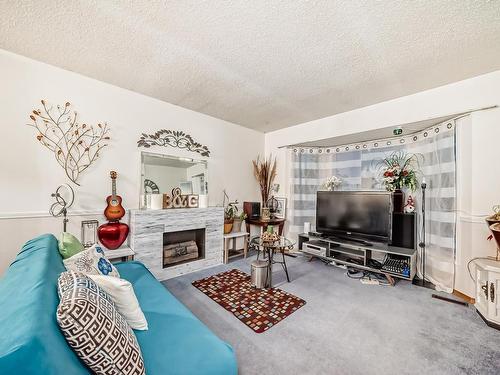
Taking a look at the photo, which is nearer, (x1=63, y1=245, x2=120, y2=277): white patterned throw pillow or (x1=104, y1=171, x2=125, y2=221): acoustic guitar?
(x1=63, y1=245, x2=120, y2=277): white patterned throw pillow

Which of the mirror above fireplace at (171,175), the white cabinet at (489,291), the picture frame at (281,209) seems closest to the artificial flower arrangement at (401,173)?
the white cabinet at (489,291)

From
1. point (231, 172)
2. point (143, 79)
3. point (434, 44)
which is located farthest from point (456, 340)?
point (143, 79)

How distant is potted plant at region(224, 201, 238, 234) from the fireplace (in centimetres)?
45

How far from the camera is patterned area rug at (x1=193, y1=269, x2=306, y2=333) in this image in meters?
2.02

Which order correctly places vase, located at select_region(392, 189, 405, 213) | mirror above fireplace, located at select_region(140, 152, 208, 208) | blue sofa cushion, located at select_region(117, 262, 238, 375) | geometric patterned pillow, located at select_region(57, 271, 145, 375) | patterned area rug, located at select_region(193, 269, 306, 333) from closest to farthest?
geometric patterned pillow, located at select_region(57, 271, 145, 375)
blue sofa cushion, located at select_region(117, 262, 238, 375)
patterned area rug, located at select_region(193, 269, 306, 333)
mirror above fireplace, located at select_region(140, 152, 208, 208)
vase, located at select_region(392, 189, 405, 213)

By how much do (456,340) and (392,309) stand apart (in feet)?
1.66

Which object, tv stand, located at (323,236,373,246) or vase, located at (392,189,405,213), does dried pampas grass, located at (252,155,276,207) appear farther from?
vase, located at (392,189,405,213)

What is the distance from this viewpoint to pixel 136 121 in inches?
115

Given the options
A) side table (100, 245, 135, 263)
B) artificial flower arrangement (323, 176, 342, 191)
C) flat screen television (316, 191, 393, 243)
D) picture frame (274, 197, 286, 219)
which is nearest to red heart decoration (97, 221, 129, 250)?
side table (100, 245, 135, 263)

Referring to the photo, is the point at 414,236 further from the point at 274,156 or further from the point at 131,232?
the point at 131,232

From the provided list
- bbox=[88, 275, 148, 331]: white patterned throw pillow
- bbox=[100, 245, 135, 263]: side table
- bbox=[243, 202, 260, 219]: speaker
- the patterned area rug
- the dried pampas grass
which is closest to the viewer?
bbox=[88, 275, 148, 331]: white patterned throw pillow

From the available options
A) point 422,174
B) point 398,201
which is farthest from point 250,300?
point 422,174

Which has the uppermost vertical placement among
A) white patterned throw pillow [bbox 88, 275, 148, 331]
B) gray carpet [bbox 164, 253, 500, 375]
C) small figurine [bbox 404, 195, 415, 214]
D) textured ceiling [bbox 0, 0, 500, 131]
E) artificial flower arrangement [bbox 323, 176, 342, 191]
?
textured ceiling [bbox 0, 0, 500, 131]

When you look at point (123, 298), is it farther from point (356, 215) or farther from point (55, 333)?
point (356, 215)
